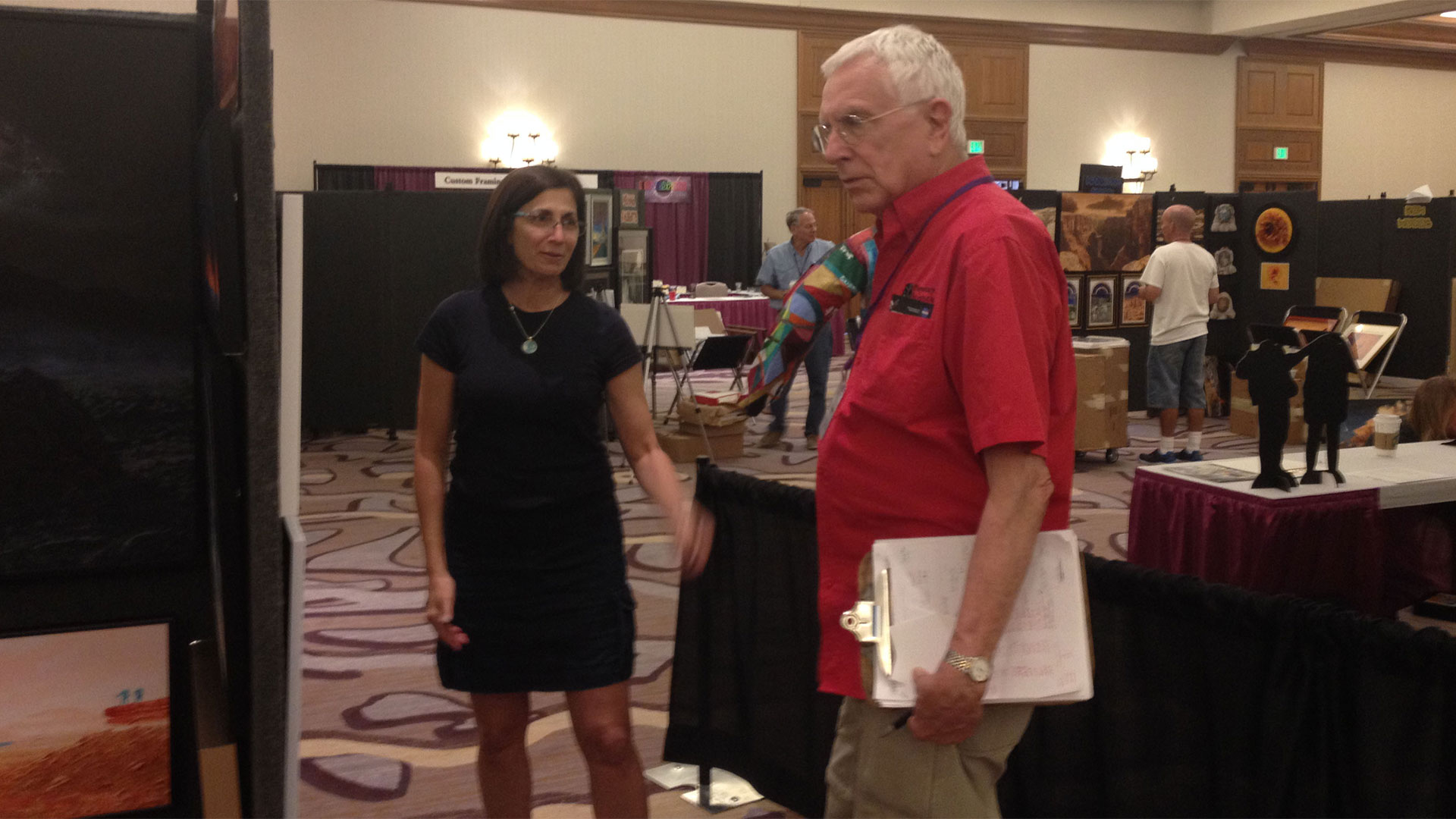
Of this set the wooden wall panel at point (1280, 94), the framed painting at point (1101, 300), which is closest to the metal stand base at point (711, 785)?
the framed painting at point (1101, 300)

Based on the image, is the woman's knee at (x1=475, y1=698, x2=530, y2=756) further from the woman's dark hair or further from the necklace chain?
the woman's dark hair

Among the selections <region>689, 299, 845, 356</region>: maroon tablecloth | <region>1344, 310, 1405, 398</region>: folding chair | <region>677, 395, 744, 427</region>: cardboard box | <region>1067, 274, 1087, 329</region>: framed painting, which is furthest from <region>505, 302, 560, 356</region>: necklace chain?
<region>689, 299, 845, 356</region>: maroon tablecloth

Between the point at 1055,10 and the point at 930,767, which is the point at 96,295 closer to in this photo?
the point at 930,767

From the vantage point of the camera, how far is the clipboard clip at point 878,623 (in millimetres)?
1291

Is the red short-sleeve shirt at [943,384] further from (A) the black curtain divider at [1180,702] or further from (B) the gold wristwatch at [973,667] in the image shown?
(A) the black curtain divider at [1180,702]

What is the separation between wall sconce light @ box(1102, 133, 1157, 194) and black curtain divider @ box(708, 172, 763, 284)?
5.70 meters

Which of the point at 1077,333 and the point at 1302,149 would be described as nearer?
the point at 1077,333

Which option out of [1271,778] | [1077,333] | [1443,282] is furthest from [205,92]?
[1443,282]

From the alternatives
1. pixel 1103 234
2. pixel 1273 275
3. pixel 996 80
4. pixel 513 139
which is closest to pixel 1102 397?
pixel 1103 234

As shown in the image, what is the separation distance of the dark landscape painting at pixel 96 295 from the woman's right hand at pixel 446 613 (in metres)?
0.52

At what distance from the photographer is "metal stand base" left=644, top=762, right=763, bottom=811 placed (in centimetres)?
300

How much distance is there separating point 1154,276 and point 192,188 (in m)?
7.27

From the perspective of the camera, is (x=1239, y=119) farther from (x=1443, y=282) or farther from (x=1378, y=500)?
(x=1378, y=500)

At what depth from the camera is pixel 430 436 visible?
214 cm
